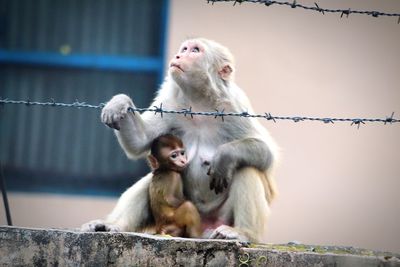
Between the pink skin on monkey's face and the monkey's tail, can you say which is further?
the pink skin on monkey's face

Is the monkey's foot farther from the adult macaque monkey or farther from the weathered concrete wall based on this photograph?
the weathered concrete wall

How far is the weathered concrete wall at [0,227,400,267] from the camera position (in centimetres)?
641

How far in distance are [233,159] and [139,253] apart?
1.28 meters

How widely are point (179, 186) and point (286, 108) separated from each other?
286 centimetres

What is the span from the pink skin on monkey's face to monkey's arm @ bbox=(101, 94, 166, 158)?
1.36 feet

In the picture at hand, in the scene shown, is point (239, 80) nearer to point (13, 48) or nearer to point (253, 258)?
point (13, 48)

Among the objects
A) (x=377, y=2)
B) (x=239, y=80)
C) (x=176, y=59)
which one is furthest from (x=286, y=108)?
(x=176, y=59)

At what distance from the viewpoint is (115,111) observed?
730cm

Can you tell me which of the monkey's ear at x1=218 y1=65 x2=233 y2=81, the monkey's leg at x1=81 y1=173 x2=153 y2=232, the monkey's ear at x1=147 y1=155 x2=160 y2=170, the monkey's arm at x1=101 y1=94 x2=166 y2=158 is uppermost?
the monkey's ear at x1=218 y1=65 x2=233 y2=81

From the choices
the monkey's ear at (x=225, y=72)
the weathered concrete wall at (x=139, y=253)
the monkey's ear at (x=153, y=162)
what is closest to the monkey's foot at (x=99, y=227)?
the weathered concrete wall at (x=139, y=253)

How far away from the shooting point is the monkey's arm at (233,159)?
7.44 m

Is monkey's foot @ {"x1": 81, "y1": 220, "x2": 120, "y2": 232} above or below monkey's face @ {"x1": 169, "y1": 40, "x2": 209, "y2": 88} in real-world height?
below

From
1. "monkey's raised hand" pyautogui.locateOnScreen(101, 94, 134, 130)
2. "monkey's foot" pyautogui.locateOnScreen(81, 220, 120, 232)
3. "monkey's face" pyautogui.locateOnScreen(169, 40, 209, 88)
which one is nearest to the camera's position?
"monkey's foot" pyautogui.locateOnScreen(81, 220, 120, 232)

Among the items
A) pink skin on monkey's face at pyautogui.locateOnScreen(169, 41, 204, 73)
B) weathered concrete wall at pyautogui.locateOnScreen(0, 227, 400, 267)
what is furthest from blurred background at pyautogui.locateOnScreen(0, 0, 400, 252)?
weathered concrete wall at pyautogui.locateOnScreen(0, 227, 400, 267)
